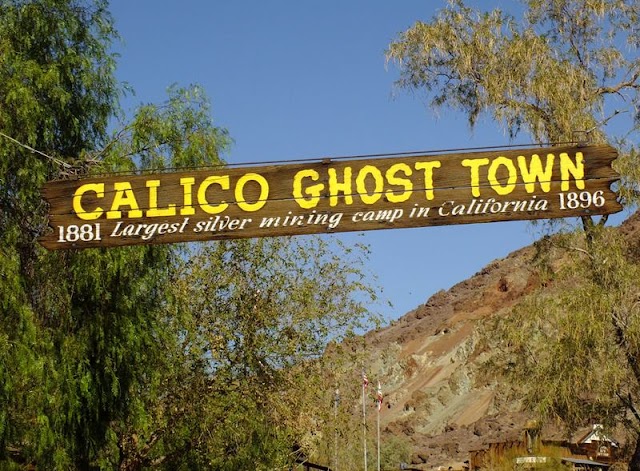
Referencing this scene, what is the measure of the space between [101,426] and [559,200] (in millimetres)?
9333

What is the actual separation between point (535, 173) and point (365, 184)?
135cm

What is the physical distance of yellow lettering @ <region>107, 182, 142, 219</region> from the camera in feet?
25.2

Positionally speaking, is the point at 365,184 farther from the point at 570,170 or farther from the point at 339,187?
the point at 570,170

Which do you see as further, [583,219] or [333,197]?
[583,219]

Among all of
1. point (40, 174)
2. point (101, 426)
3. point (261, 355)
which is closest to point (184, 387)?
point (261, 355)

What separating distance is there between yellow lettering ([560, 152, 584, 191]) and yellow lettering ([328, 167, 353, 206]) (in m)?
1.67

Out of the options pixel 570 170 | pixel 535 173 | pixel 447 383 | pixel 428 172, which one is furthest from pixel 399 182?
pixel 447 383

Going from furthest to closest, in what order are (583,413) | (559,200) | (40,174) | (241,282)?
(241,282) → (583,413) → (40,174) → (559,200)

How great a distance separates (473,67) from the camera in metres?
20.5

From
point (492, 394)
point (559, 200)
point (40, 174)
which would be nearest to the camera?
point (559, 200)

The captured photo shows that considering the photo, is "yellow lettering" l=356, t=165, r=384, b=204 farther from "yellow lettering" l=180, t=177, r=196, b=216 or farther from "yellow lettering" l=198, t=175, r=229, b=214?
"yellow lettering" l=180, t=177, r=196, b=216

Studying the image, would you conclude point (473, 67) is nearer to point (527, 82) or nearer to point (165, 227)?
point (527, 82)

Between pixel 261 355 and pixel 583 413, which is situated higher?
pixel 261 355

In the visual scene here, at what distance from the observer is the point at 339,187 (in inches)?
294
